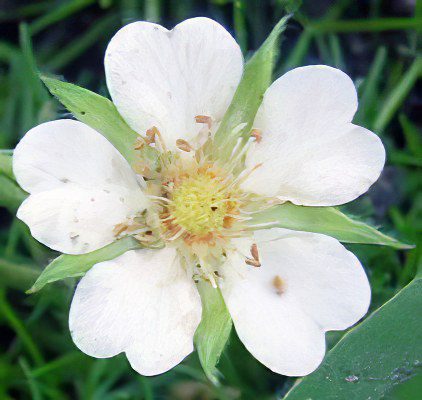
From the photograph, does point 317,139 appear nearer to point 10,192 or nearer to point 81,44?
point 10,192

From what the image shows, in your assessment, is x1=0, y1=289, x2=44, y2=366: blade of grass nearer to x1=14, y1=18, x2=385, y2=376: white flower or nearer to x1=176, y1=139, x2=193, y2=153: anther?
x1=14, y1=18, x2=385, y2=376: white flower

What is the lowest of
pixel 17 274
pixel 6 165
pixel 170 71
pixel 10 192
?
pixel 17 274

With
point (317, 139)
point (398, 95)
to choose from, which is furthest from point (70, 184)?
point (398, 95)

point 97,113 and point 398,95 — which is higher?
point 97,113

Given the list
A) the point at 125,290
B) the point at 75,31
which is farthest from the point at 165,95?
the point at 75,31

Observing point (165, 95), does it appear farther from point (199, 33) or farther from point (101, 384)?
point (101, 384)

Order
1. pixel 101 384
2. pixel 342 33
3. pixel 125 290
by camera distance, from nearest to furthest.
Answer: pixel 125 290, pixel 101 384, pixel 342 33
